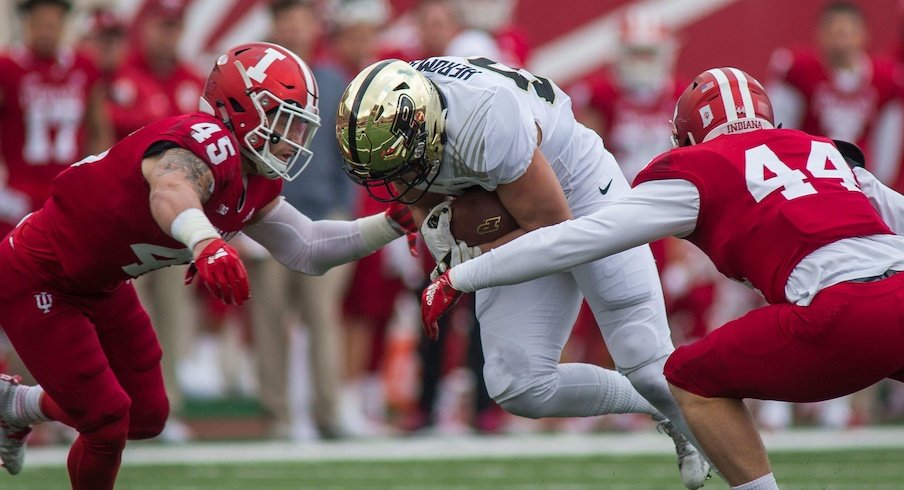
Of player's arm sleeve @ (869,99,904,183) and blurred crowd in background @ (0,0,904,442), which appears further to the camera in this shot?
player's arm sleeve @ (869,99,904,183)

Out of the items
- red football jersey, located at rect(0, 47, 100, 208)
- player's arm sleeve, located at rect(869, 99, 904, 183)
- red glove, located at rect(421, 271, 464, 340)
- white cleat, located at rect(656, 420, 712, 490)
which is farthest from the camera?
player's arm sleeve, located at rect(869, 99, 904, 183)

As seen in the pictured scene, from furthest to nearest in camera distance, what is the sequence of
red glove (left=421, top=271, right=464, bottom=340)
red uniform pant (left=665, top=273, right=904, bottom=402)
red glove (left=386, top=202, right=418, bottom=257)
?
red glove (left=386, top=202, right=418, bottom=257) → red glove (left=421, top=271, right=464, bottom=340) → red uniform pant (left=665, top=273, right=904, bottom=402)

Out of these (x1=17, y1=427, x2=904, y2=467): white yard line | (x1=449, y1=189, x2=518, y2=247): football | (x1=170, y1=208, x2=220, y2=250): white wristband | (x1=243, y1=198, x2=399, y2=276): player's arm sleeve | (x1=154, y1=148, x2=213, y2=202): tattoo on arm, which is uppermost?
(x1=154, y1=148, x2=213, y2=202): tattoo on arm

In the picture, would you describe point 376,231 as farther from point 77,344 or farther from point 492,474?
point 492,474

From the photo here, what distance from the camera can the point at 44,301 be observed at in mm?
4215

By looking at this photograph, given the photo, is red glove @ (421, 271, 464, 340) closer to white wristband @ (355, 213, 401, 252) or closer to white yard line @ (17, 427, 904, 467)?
white wristband @ (355, 213, 401, 252)

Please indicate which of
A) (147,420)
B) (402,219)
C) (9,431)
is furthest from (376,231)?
(9,431)

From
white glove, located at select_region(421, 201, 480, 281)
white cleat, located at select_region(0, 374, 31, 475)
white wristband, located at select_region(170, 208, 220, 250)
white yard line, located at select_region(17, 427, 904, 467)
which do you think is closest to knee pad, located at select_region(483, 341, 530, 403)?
white glove, located at select_region(421, 201, 480, 281)

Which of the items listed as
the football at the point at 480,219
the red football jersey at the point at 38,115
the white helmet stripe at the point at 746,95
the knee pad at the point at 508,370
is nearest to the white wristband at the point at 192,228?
the football at the point at 480,219

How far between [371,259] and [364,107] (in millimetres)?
4376

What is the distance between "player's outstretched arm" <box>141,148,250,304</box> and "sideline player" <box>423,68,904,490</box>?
1.98 feet

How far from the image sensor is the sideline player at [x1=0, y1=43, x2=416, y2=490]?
405cm

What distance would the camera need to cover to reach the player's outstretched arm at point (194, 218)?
136 inches

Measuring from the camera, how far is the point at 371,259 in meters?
8.27
